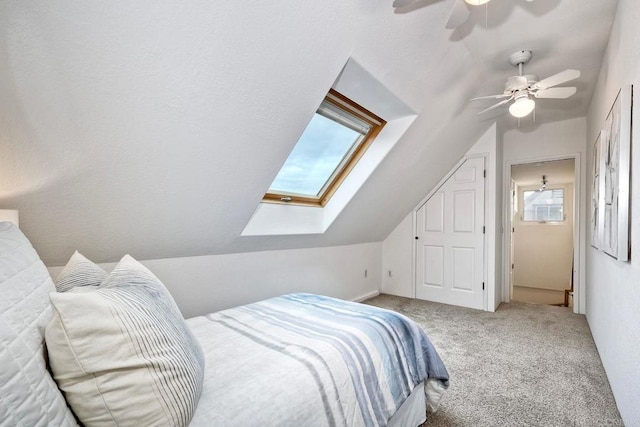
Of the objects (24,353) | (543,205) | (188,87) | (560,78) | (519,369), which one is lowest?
(519,369)

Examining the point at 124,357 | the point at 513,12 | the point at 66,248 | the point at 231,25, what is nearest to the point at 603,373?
the point at 513,12

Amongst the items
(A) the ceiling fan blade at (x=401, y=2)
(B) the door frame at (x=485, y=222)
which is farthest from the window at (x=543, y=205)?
(A) the ceiling fan blade at (x=401, y=2)

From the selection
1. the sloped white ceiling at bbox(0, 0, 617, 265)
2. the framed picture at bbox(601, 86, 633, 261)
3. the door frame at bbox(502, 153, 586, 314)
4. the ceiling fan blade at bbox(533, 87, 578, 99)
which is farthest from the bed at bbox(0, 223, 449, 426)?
the door frame at bbox(502, 153, 586, 314)

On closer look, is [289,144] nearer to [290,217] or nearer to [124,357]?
[290,217]

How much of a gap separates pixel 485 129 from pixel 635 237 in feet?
8.76

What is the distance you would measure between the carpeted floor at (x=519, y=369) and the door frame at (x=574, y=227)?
308 millimetres

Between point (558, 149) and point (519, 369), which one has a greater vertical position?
point (558, 149)

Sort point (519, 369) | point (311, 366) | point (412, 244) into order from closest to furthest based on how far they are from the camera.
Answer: point (311, 366) → point (519, 369) → point (412, 244)

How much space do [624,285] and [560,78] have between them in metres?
1.42

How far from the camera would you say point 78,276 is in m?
1.14

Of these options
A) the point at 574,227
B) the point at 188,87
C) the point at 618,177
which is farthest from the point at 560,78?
the point at 574,227

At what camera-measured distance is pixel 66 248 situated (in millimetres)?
1599

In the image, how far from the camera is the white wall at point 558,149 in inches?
142

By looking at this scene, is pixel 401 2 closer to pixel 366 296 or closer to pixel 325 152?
pixel 325 152
